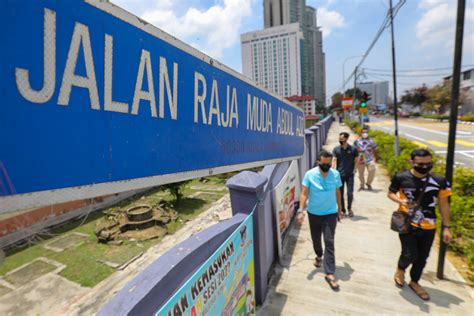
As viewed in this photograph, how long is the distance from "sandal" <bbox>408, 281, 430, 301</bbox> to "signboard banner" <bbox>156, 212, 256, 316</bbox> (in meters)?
→ 2.07

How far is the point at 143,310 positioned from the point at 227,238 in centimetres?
110

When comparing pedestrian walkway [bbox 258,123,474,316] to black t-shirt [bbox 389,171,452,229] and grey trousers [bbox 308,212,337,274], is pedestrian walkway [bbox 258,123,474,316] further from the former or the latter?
black t-shirt [bbox 389,171,452,229]

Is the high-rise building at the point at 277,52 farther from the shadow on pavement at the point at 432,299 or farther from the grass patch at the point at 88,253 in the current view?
the shadow on pavement at the point at 432,299

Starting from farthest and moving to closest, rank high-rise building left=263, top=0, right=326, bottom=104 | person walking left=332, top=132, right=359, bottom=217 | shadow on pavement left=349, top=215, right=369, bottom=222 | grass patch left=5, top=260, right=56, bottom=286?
high-rise building left=263, top=0, right=326, bottom=104
grass patch left=5, top=260, right=56, bottom=286
shadow on pavement left=349, top=215, right=369, bottom=222
person walking left=332, top=132, right=359, bottom=217

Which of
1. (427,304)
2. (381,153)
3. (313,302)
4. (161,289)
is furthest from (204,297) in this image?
(381,153)

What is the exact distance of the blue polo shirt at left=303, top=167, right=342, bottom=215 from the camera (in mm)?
3578

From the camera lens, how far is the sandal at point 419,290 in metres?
3.24

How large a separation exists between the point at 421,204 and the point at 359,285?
4.47ft

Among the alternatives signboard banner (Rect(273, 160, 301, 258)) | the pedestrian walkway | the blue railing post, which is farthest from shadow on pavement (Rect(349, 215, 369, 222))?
the blue railing post

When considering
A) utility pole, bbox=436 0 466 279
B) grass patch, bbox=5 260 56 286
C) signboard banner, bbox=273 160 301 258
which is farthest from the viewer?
grass patch, bbox=5 260 56 286

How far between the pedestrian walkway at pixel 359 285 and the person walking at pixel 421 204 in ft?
0.88

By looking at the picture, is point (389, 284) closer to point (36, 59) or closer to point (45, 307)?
point (36, 59)

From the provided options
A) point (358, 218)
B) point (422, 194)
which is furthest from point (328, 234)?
point (358, 218)

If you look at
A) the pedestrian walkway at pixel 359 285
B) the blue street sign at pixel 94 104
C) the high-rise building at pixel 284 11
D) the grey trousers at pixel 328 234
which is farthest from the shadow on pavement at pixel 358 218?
the high-rise building at pixel 284 11
